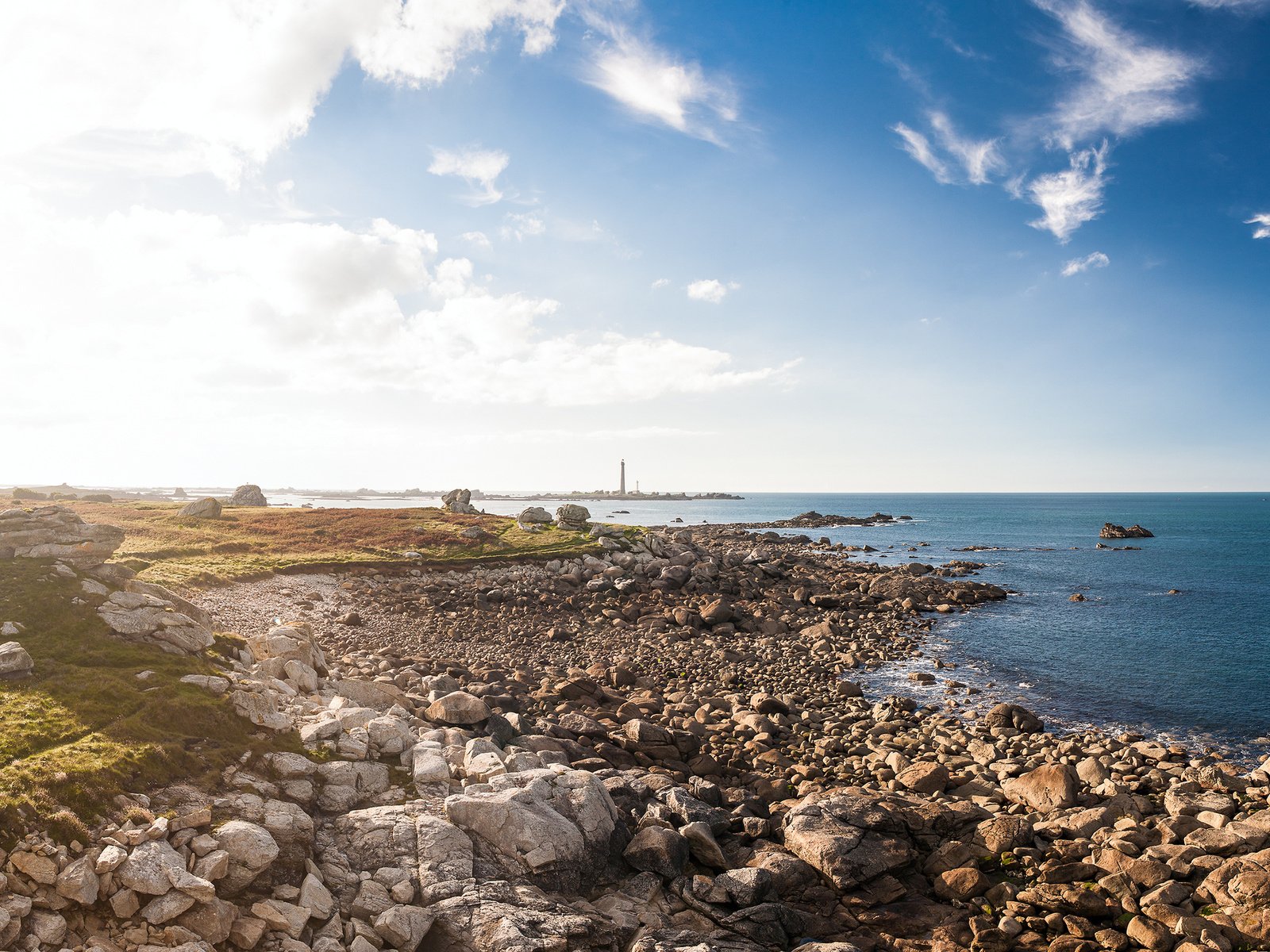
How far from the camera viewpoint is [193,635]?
17094 millimetres

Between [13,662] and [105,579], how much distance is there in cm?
558

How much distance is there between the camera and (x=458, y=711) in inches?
747

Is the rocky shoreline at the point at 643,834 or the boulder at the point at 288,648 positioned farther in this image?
the boulder at the point at 288,648

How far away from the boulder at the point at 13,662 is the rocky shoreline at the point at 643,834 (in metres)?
3.40

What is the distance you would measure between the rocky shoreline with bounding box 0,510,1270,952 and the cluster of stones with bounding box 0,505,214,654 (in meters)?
1.58

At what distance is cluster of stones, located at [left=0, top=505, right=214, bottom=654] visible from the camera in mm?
16594

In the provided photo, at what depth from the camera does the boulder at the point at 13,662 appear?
13.3 metres

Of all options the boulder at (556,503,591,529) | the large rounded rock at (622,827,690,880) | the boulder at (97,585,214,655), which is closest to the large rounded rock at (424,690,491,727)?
the boulder at (97,585,214,655)

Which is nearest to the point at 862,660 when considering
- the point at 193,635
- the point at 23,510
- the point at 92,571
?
the point at 193,635

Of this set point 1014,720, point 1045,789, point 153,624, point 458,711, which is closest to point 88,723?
point 153,624

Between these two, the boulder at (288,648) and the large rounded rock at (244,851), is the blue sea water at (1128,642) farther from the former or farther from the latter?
the large rounded rock at (244,851)

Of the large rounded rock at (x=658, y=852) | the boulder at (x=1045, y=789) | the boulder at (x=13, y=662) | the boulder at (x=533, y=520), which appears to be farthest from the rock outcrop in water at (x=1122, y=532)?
the boulder at (x=13, y=662)

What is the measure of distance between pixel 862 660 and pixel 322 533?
156 feet

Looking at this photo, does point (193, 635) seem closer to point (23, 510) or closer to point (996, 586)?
point (23, 510)
